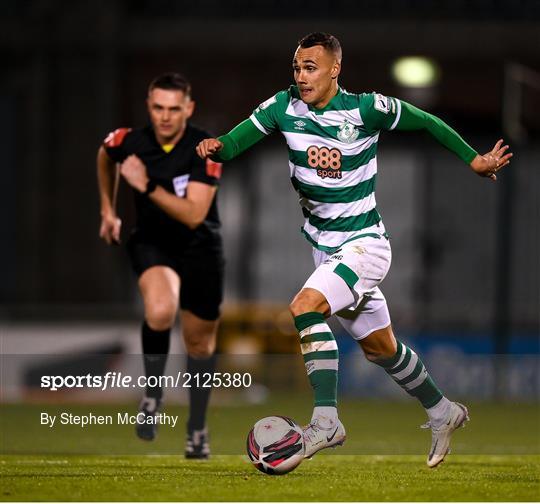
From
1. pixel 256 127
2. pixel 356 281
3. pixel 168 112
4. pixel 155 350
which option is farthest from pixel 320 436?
pixel 168 112

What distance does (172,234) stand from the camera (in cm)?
793

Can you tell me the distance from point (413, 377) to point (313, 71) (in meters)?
1.58

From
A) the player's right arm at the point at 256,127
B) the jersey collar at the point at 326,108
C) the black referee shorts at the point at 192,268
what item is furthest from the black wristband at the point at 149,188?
the jersey collar at the point at 326,108

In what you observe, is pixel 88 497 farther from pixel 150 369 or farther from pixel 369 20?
pixel 369 20

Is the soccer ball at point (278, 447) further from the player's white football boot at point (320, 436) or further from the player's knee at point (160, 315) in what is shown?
the player's knee at point (160, 315)

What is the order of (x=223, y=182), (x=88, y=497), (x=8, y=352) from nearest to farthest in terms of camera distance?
1. (x=88, y=497)
2. (x=8, y=352)
3. (x=223, y=182)

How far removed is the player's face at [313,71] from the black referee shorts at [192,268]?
181 cm

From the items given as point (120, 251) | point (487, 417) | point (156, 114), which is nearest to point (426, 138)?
point (120, 251)

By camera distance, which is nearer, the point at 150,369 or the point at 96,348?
the point at 150,369

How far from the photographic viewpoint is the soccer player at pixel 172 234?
7.74 metres

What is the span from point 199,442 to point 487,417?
4.79 meters

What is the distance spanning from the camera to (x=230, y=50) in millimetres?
18219

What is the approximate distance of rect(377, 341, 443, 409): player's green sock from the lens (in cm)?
680

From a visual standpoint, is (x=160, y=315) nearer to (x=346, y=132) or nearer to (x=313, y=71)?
(x=346, y=132)
